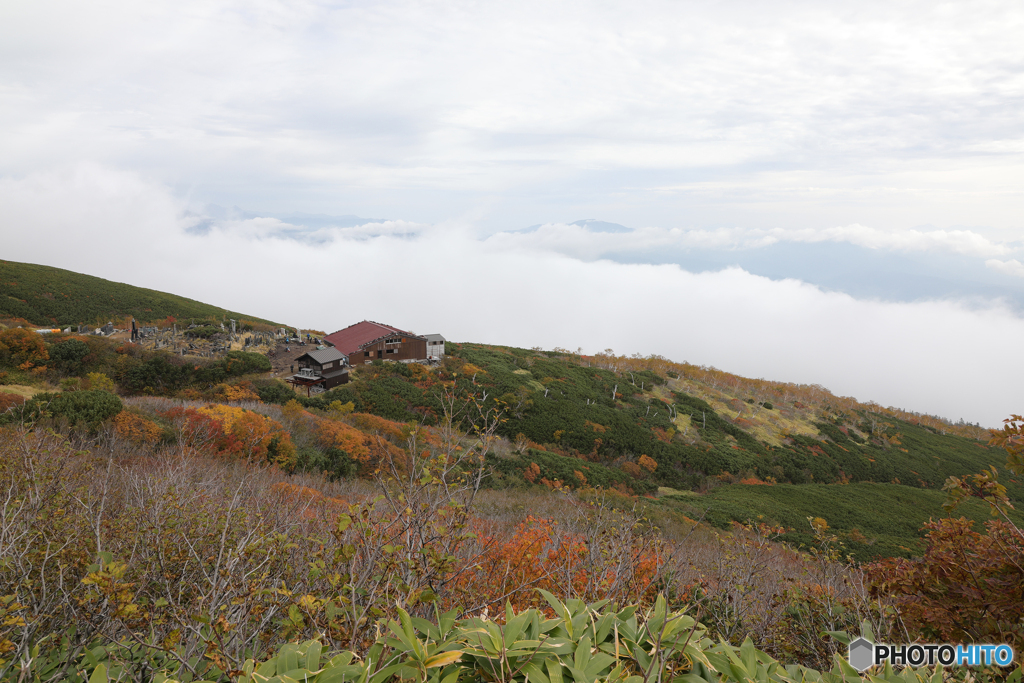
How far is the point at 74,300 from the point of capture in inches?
1948

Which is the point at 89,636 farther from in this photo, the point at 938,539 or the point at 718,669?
the point at 938,539

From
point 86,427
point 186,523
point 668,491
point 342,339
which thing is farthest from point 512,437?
point 186,523

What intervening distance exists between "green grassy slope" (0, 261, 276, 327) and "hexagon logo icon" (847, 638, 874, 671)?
185 ft

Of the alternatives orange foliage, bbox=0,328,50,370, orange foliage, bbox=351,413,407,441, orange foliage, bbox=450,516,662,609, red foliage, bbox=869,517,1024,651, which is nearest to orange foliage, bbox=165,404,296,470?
orange foliage, bbox=351,413,407,441

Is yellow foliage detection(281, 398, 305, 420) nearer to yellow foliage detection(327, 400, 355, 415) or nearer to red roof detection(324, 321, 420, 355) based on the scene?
yellow foliage detection(327, 400, 355, 415)

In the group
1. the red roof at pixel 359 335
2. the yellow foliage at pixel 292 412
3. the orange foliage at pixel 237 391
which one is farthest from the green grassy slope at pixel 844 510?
the red roof at pixel 359 335

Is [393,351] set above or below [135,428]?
above

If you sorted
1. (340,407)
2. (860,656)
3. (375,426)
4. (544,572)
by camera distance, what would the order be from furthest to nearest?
(340,407) < (375,426) < (544,572) < (860,656)

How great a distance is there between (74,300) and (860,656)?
66858mm

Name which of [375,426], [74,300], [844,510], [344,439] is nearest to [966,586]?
[344,439]

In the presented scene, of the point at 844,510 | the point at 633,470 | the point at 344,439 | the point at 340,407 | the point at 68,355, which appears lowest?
the point at 844,510

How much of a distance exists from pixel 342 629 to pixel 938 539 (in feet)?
16.7

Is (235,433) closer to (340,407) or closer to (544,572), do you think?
(340,407)

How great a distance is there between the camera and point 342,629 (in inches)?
112
